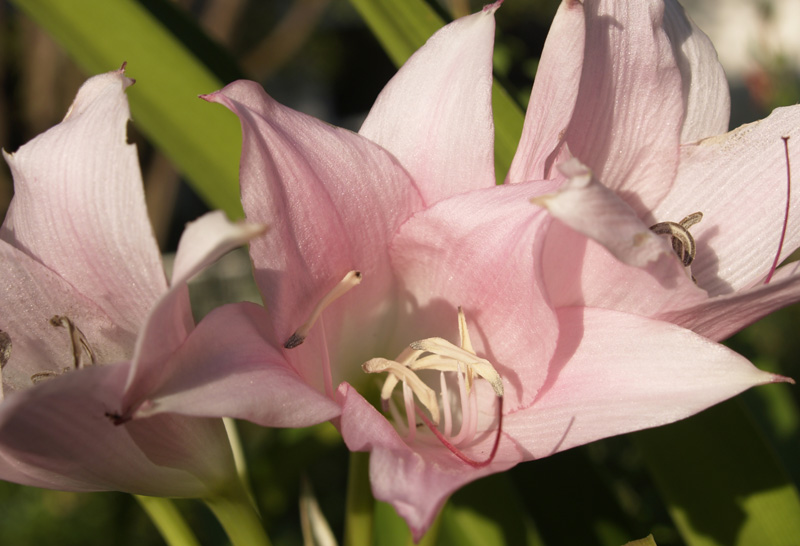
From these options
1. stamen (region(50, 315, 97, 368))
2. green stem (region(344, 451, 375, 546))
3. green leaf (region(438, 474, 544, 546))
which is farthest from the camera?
green leaf (region(438, 474, 544, 546))

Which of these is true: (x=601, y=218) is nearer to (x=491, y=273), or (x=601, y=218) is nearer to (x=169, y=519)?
(x=491, y=273)

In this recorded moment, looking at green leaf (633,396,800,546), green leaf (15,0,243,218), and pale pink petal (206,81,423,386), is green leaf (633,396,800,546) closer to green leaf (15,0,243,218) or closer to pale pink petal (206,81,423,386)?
pale pink petal (206,81,423,386)

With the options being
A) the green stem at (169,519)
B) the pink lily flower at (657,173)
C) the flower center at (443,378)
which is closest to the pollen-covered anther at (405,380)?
the flower center at (443,378)

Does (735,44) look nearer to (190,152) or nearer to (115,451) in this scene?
(190,152)

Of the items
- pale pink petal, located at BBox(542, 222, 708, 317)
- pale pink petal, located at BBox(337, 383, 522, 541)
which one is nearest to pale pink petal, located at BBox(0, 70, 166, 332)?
pale pink petal, located at BBox(337, 383, 522, 541)

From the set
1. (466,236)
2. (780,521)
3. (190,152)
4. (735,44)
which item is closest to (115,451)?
(466,236)

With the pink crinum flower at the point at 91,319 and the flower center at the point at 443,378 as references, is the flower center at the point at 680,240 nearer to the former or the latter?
the flower center at the point at 443,378
